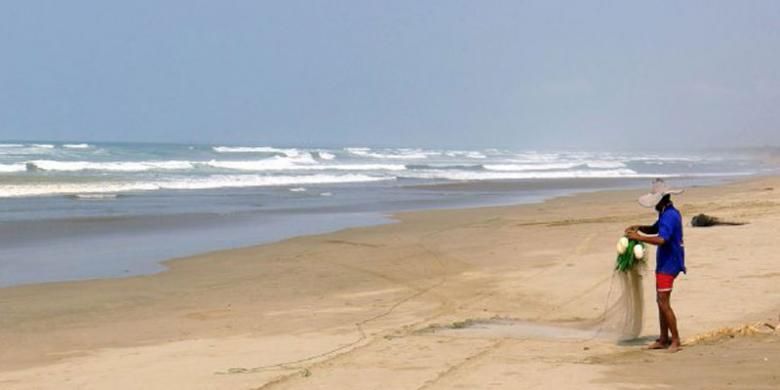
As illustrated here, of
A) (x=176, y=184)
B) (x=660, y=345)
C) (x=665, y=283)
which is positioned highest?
(x=665, y=283)

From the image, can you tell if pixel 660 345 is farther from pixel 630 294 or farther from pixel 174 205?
pixel 174 205

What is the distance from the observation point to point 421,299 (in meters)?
11.0

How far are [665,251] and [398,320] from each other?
2.81 m

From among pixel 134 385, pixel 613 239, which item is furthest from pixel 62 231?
pixel 134 385

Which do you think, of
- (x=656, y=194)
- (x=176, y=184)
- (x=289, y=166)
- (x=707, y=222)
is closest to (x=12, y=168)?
(x=176, y=184)

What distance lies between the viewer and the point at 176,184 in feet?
118

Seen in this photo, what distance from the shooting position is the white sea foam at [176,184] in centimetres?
3153

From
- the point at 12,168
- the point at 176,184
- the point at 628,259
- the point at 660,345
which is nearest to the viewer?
the point at 660,345

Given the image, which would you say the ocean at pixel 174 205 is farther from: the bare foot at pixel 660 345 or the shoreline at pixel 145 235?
the bare foot at pixel 660 345

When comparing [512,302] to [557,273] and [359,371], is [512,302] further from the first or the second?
[359,371]

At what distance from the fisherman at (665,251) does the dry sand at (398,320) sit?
0.74ft

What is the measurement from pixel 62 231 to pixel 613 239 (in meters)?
10.3

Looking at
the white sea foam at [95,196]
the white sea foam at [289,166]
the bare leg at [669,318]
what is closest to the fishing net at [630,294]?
the bare leg at [669,318]

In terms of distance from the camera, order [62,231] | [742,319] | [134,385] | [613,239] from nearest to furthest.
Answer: [134,385], [742,319], [613,239], [62,231]
